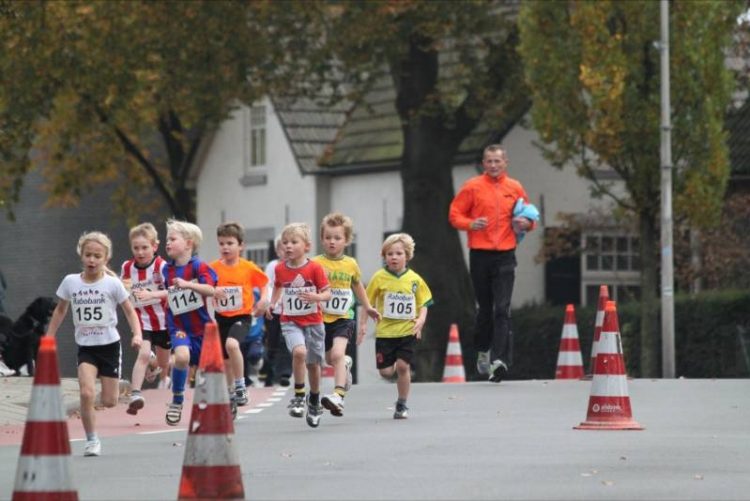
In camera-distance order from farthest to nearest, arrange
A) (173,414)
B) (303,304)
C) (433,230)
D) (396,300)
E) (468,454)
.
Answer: (433,230), (396,300), (173,414), (303,304), (468,454)

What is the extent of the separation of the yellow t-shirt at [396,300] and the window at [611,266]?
22448 millimetres

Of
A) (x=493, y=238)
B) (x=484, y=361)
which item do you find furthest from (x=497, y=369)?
(x=493, y=238)

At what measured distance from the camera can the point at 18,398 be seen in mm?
21672

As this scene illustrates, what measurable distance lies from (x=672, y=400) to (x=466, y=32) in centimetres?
1859

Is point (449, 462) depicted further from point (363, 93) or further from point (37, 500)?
point (363, 93)

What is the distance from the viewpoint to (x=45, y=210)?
54844 millimetres

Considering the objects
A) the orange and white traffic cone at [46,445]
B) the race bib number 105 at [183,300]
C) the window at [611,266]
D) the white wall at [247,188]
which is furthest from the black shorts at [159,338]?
the white wall at [247,188]

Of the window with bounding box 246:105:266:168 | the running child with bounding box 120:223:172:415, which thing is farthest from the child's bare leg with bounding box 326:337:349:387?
the window with bounding box 246:105:266:168

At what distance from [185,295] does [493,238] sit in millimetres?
4443

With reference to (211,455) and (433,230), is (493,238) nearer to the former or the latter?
(211,455)

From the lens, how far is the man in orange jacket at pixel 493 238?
69.3 feet

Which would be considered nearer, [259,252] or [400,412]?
[400,412]

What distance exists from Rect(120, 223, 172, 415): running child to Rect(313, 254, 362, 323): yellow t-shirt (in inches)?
48.2

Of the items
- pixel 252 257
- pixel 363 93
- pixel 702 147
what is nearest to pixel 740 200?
pixel 702 147
